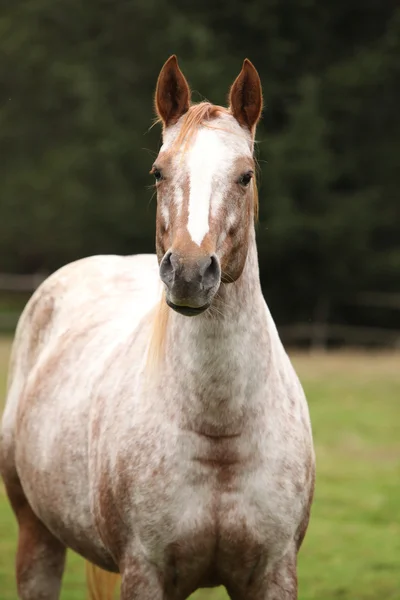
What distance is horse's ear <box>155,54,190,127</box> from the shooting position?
11.6 ft

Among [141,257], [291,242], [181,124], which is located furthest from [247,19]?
[181,124]

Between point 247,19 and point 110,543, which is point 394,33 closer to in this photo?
point 247,19

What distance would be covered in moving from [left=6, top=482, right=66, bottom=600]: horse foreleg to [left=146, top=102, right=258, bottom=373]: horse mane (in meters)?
1.51

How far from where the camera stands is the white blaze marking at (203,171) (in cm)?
314

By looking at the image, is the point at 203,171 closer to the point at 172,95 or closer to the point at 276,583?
the point at 172,95

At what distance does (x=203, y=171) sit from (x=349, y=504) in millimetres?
5852

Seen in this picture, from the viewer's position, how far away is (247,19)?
20609 mm

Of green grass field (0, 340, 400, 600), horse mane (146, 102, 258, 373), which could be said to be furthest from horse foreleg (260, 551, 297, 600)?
green grass field (0, 340, 400, 600)

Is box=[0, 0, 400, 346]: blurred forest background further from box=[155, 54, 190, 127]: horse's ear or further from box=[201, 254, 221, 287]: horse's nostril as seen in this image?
box=[201, 254, 221, 287]: horse's nostril

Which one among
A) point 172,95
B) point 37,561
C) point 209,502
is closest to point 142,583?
point 209,502

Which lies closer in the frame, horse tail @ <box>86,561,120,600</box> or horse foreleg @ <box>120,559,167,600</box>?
horse foreleg @ <box>120,559,167,600</box>

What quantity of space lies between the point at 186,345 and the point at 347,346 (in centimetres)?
1763

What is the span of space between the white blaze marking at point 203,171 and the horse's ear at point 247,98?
196mm

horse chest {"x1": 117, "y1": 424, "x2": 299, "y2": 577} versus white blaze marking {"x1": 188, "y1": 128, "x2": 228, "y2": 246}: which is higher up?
white blaze marking {"x1": 188, "y1": 128, "x2": 228, "y2": 246}
